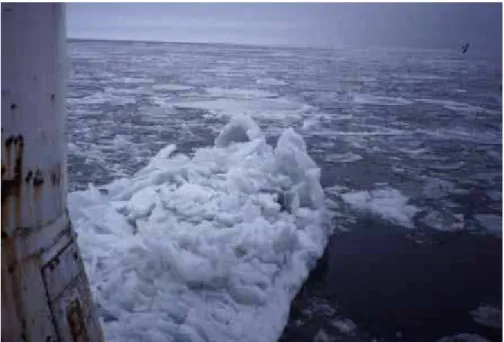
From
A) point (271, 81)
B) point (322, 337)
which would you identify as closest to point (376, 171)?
point (322, 337)

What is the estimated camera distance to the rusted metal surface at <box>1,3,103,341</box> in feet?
5.41

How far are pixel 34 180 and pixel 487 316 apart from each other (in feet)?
12.9

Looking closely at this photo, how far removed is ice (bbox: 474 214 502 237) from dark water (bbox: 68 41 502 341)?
0.04 m

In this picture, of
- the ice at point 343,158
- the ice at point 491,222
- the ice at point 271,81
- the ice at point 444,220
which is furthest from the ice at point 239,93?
the ice at point 491,222

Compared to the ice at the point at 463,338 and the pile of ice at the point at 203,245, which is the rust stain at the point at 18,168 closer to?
the pile of ice at the point at 203,245

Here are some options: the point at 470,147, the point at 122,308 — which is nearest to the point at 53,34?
the point at 122,308

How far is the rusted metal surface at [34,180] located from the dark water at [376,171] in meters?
2.23

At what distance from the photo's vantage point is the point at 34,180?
1.78 meters

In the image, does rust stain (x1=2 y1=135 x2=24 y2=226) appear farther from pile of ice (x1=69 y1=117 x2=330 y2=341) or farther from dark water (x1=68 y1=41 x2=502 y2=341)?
dark water (x1=68 y1=41 x2=502 y2=341)

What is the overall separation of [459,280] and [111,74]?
2312 centimetres

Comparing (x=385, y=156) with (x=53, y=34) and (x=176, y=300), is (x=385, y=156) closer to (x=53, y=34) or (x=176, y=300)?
(x=176, y=300)

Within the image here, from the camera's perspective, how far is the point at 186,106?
15008 millimetres

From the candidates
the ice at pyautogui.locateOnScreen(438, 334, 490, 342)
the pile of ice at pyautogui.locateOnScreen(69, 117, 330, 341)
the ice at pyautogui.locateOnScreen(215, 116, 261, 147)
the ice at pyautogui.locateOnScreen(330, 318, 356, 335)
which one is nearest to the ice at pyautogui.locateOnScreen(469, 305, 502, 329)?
the ice at pyautogui.locateOnScreen(438, 334, 490, 342)

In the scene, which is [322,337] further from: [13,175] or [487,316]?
[13,175]
